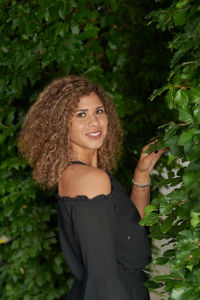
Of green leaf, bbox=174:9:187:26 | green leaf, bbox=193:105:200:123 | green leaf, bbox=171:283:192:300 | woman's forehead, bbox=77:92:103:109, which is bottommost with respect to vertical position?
green leaf, bbox=171:283:192:300

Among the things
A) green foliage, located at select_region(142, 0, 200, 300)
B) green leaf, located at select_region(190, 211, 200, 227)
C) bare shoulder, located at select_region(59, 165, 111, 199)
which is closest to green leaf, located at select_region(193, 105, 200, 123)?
green foliage, located at select_region(142, 0, 200, 300)

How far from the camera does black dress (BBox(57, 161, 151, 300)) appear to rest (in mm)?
1261

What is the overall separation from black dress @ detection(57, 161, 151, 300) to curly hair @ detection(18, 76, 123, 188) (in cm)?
21

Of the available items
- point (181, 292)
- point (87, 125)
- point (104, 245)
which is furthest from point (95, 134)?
point (181, 292)

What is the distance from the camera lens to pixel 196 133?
31.1 inches

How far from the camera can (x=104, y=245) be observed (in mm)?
1271

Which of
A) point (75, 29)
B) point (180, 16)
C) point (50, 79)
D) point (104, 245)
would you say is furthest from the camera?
point (50, 79)

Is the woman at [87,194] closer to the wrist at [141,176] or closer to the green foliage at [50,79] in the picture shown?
the wrist at [141,176]

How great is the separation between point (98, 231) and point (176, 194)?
491 millimetres

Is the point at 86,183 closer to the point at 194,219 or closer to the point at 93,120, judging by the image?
the point at 93,120

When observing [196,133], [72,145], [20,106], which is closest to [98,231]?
[72,145]

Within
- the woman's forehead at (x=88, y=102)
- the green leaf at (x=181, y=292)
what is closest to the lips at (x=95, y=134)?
the woman's forehead at (x=88, y=102)

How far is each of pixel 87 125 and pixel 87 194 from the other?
0.30 meters

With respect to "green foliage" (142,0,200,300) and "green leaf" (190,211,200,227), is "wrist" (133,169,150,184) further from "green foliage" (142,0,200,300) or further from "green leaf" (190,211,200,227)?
"green leaf" (190,211,200,227)
